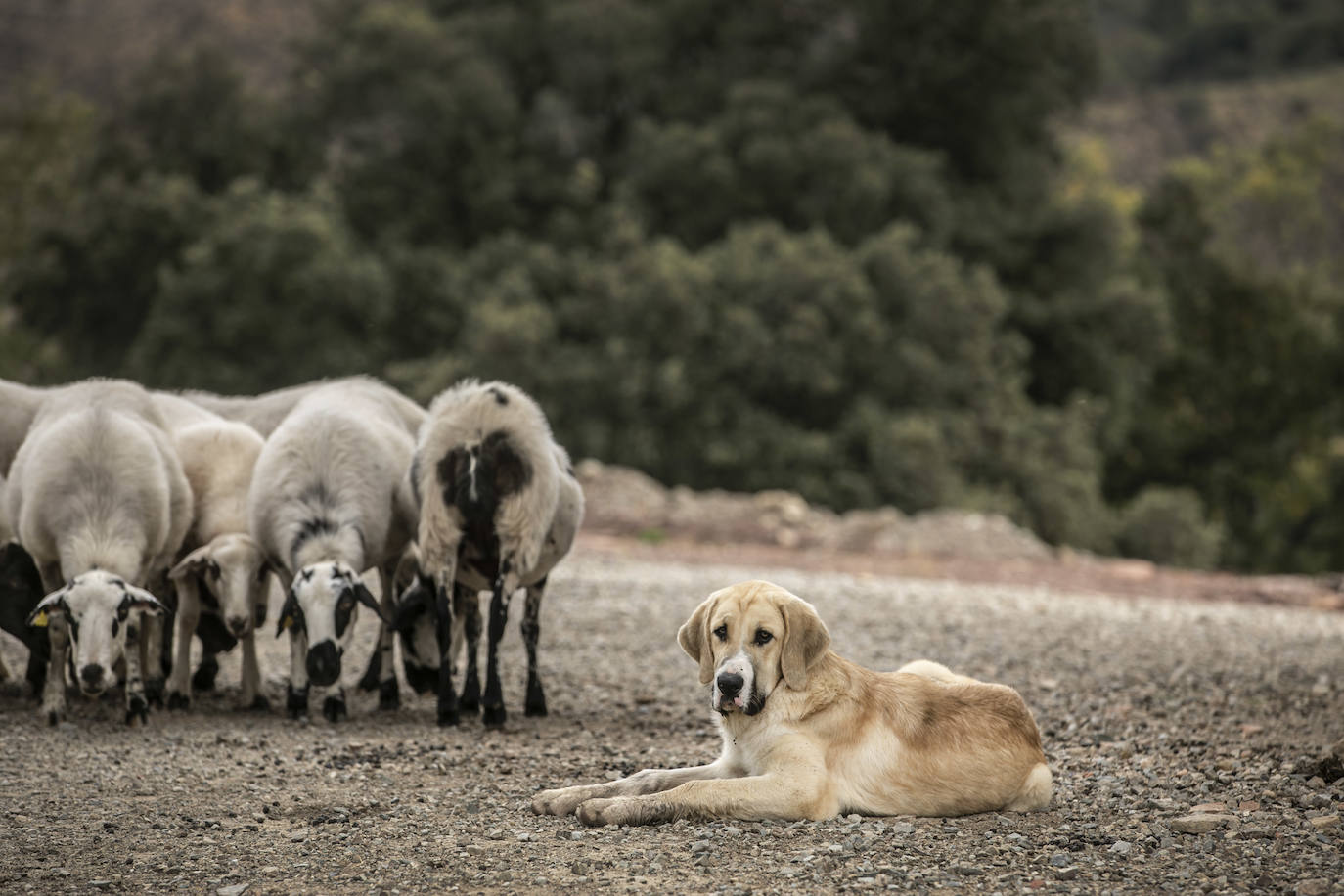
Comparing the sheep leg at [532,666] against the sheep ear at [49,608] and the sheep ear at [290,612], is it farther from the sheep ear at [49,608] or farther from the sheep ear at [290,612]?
the sheep ear at [49,608]

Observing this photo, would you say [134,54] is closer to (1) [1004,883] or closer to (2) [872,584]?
(2) [872,584]

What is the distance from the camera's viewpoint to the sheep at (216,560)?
9.36m

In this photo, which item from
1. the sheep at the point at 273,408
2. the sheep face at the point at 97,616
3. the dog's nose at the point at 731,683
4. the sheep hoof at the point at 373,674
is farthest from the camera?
the sheep at the point at 273,408

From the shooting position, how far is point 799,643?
6.30 meters

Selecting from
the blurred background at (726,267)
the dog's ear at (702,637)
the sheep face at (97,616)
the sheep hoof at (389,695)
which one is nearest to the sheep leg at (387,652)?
the sheep hoof at (389,695)

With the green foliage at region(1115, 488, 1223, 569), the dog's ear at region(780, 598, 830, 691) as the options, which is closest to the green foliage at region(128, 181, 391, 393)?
the green foliage at region(1115, 488, 1223, 569)

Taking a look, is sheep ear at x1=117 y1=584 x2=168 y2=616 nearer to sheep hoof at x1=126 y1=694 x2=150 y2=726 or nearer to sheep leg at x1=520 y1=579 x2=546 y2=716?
sheep hoof at x1=126 y1=694 x2=150 y2=726

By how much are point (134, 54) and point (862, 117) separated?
158 feet

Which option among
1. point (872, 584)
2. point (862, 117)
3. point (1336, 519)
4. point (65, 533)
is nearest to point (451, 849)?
point (65, 533)

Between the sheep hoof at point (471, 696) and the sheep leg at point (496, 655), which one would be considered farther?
the sheep hoof at point (471, 696)

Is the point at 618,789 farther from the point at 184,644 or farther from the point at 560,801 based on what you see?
the point at 184,644

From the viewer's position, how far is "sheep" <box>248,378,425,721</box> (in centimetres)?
869

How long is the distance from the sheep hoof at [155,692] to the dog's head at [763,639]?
4928mm

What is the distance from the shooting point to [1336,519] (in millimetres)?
34062
